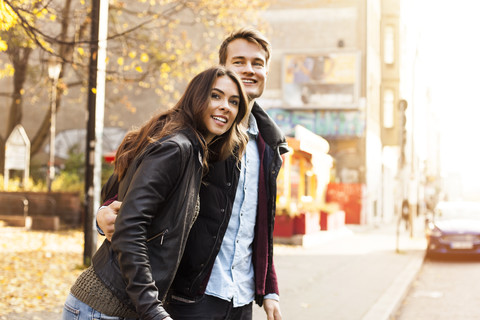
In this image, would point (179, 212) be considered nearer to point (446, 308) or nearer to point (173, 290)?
point (173, 290)

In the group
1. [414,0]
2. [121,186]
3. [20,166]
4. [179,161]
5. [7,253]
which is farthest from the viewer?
[414,0]

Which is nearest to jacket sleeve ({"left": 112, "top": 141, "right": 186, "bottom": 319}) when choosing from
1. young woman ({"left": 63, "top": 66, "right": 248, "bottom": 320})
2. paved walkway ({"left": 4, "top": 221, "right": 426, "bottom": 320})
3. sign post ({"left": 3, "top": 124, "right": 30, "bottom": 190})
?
young woman ({"left": 63, "top": 66, "right": 248, "bottom": 320})

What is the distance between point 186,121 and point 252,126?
2.12ft

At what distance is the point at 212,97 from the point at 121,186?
49 cm

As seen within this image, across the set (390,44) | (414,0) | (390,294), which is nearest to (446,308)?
(390,294)

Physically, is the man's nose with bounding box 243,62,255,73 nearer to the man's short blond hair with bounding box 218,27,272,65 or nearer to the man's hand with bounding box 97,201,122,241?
the man's short blond hair with bounding box 218,27,272,65

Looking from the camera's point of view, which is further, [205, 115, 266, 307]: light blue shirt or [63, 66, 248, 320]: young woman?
[205, 115, 266, 307]: light blue shirt

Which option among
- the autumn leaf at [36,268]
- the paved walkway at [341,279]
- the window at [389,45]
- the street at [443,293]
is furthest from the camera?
the window at [389,45]

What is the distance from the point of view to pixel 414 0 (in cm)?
5259

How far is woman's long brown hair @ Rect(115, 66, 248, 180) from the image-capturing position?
8.48 ft

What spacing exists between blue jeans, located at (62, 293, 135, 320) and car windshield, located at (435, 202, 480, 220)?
1681 cm

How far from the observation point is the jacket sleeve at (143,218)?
7.57 feet

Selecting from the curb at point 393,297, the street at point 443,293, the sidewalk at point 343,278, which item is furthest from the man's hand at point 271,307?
the street at point 443,293

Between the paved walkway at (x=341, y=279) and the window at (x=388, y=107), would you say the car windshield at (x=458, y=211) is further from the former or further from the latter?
the window at (x=388, y=107)
